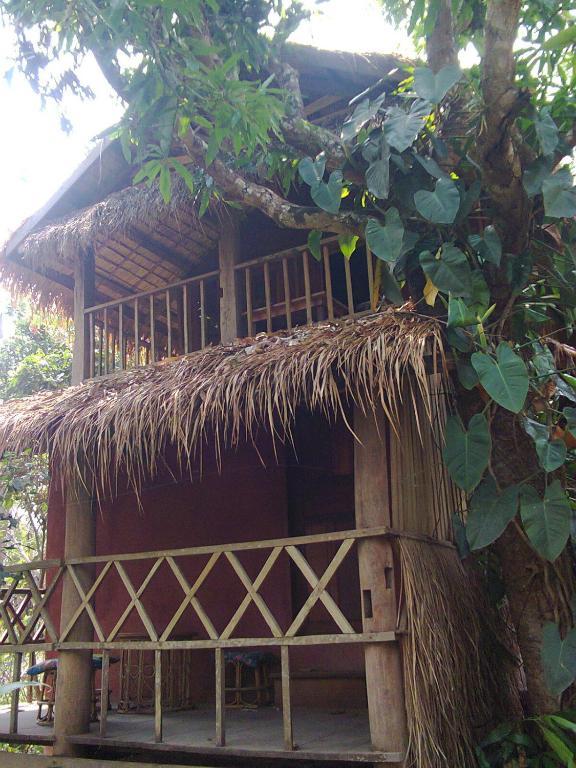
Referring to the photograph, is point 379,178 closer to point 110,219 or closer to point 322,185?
point 322,185

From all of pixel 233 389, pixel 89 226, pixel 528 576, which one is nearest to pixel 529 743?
pixel 528 576

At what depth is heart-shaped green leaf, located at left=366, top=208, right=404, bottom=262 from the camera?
13.4ft

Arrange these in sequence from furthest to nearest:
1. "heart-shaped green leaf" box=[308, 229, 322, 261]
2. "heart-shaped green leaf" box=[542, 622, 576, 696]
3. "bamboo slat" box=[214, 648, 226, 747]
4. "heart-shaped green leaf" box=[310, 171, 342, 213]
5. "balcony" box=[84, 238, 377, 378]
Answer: "balcony" box=[84, 238, 377, 378]
"heart-shaped green leaf" box=[308, 229, 322, 261]
"heart-shaped green leaf" box=[310, 171, 342, 213]
"bamboo slat" box=[214, 648, 226, 747]
"heart-shaped green leaf" box=[542, 622, 576, 696]

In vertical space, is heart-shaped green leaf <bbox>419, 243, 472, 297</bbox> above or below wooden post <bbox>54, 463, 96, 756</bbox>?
above

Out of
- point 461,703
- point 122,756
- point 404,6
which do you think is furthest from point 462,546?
point 404,6

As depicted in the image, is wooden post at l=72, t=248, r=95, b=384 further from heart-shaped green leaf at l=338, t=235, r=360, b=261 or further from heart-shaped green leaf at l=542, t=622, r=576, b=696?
heart-shaped green leaf at l=542, t=622, r=576, b=696

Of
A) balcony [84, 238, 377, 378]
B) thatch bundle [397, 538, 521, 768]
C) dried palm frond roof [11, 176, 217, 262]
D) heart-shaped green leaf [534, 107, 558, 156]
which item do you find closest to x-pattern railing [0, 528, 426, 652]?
thatch bundle [397, 538, 521, 768]

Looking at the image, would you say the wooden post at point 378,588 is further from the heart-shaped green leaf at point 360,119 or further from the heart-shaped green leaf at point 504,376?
the heart-shaped green leaf at point 360,119

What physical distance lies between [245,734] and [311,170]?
327cm

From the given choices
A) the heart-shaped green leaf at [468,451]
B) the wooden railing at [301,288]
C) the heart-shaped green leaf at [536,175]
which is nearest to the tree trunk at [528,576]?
the heart-shaped green leaf at [468,451]

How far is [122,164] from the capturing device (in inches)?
261

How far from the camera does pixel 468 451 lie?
155 inches

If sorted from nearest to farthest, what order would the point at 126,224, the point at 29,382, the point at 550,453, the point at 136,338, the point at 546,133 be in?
the point at 550,453, the point at 546,133, the point at 136,338, the point at 126,224, the point at 29,382

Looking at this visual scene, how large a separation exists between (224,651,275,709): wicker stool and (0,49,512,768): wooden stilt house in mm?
24
